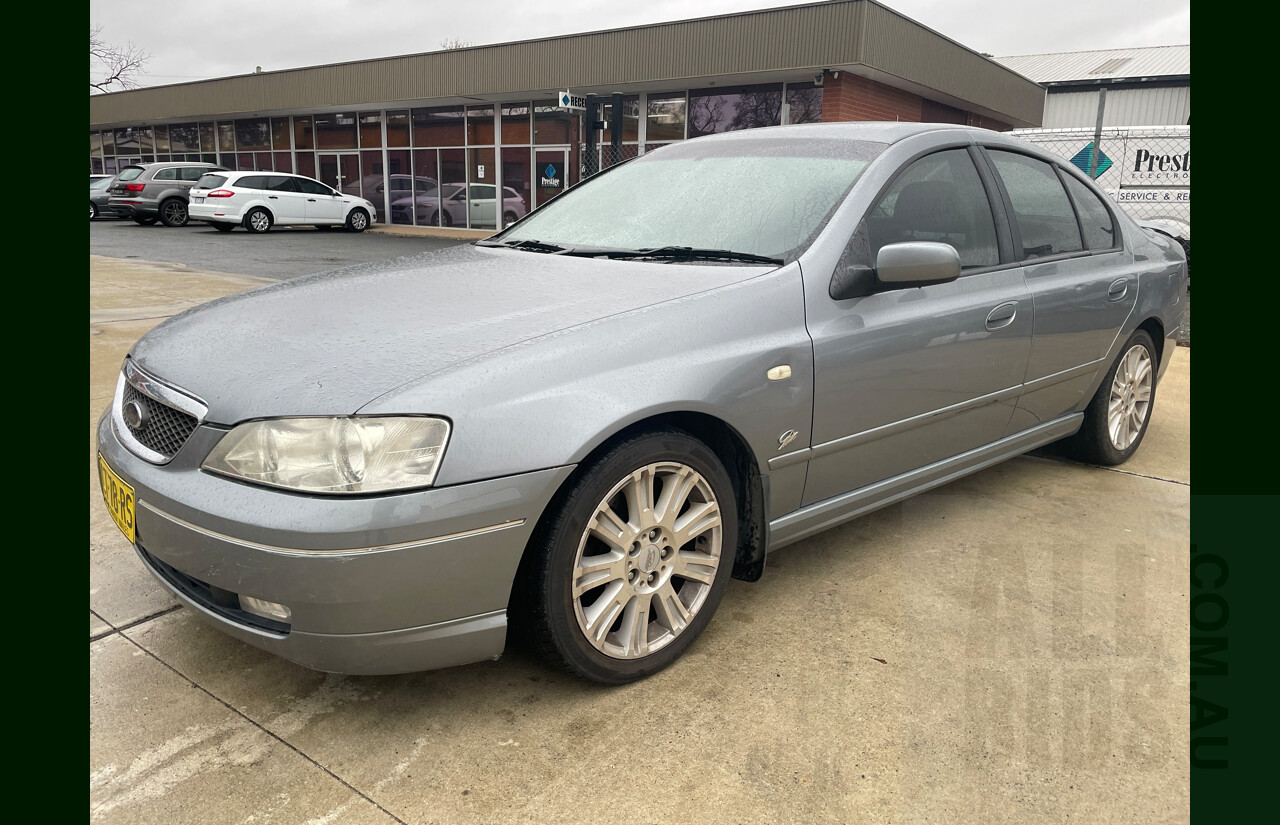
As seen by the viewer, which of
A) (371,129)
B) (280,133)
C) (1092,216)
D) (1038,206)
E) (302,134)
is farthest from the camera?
(280,133)

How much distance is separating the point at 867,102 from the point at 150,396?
56.9 ft

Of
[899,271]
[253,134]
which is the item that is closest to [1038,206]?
[899,271]

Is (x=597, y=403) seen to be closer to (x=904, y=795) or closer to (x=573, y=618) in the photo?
(x=573, y=618)

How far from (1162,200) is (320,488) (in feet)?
34.9

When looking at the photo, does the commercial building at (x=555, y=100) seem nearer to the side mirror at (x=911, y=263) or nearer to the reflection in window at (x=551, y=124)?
the reflection in window at (x=551, y=124)

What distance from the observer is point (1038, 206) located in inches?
144

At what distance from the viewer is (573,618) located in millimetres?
2254

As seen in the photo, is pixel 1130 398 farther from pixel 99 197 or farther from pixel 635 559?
pixel 99 197

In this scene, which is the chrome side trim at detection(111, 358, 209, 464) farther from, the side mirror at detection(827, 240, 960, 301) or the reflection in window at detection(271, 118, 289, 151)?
the reflection in window at detection(271, 118, 289, 151)

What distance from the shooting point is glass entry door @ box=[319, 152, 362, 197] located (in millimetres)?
26281

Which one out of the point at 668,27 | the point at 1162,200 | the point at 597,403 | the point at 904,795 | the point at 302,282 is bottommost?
the point at 904,795

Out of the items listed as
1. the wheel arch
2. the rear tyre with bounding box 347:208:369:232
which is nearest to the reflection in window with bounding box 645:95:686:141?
the rear tyre with bounding box 347:208:369:232

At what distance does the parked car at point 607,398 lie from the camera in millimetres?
1995

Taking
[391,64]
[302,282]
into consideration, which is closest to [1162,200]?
[302,282]
